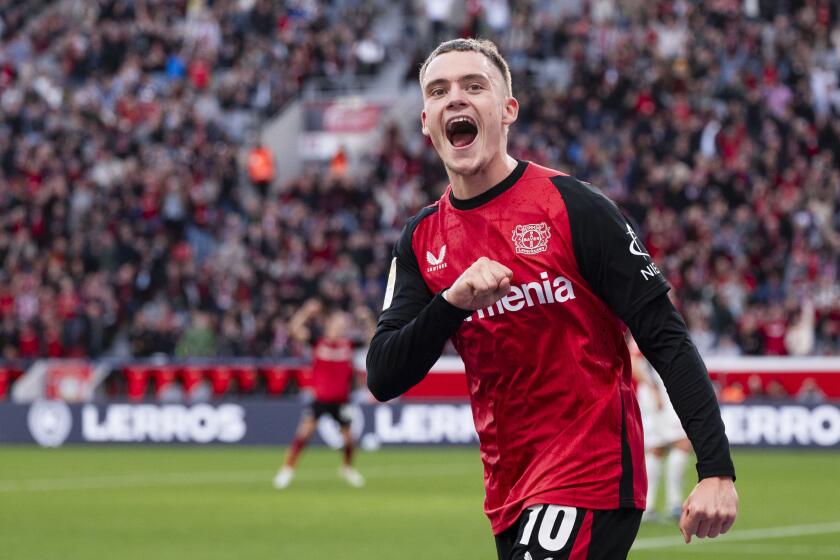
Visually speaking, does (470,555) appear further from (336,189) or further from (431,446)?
(336,189)

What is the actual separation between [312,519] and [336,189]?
17321 mm

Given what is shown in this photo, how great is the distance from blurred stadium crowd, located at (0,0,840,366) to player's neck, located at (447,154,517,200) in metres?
20.5

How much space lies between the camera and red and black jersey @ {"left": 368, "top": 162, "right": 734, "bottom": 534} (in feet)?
16.4

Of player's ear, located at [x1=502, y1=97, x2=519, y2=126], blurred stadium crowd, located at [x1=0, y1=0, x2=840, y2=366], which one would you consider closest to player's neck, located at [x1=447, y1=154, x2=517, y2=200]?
player's ear, located at [x1=502, y1=97, x2=519, y2=126]

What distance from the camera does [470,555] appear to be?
13094 mm

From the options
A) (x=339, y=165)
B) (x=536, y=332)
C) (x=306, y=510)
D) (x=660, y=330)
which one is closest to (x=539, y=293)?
(x=536, y=332)

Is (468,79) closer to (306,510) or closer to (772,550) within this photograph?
(772,550)

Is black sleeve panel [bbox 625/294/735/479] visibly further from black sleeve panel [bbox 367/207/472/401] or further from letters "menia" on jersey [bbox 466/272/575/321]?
black sleeve panel [bbox 367/207/472/401]

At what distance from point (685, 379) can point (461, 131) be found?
1.06 meters

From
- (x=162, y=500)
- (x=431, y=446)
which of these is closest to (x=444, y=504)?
(x=162, y=500)

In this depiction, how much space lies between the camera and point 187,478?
21.2 metres

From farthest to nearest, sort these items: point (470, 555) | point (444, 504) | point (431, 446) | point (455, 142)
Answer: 1. point (431, 446)
2. point (444, 504)
3. point (470, 555)
4. point (455, 142)

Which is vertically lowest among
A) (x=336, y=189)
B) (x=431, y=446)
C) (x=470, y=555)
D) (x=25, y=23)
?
(x=431, y=446)

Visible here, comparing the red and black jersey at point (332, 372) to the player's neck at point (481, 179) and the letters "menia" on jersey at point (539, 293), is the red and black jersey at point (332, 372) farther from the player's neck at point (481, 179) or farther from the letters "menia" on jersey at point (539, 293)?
the letters "menia" on jersey at point (539, 293)
